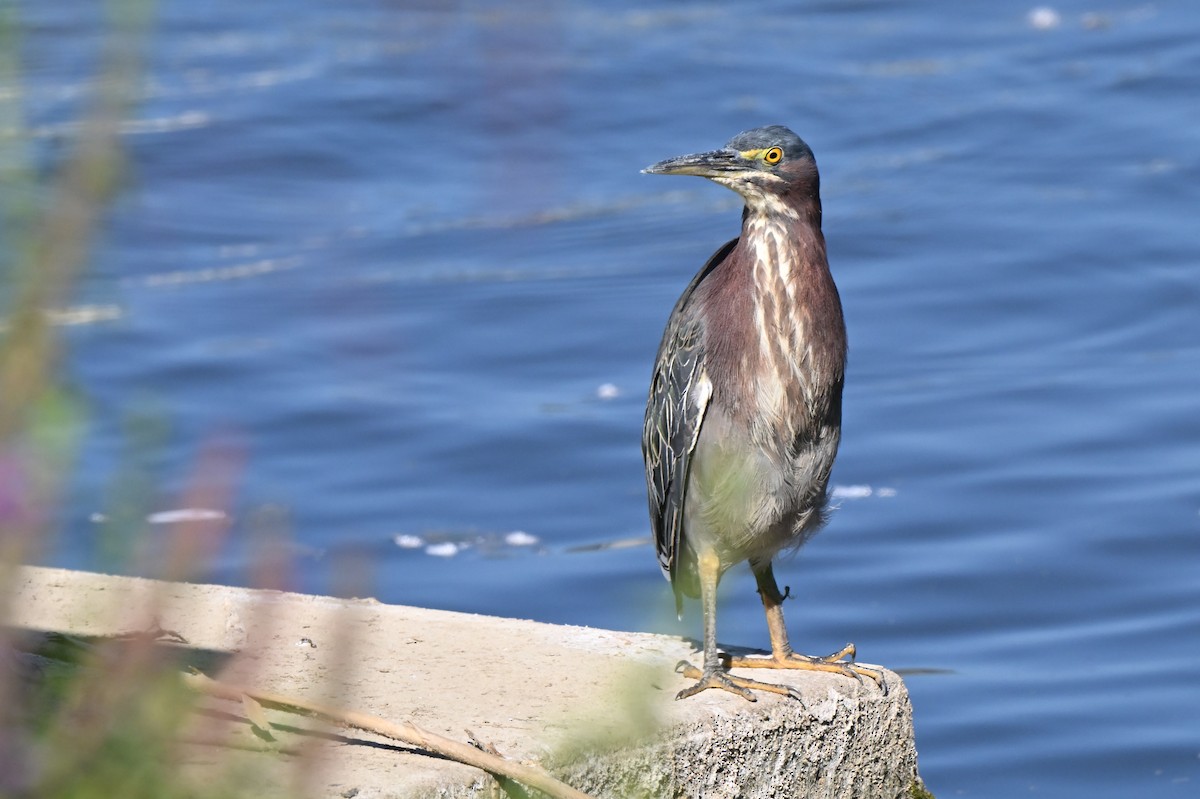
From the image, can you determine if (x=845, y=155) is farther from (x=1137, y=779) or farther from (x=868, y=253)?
(x=1137, y=779)

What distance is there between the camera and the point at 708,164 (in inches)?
193

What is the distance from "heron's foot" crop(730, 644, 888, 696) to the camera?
473 cm

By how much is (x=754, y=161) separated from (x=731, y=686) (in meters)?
1.30

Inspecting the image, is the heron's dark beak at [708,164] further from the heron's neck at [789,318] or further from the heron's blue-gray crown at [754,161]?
the heron's neck at [789,318]

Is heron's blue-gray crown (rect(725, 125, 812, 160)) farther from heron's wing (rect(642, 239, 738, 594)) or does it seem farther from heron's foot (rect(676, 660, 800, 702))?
heron's foot (rect(676, 660, 800, 702))

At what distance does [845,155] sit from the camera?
14031 millimetres

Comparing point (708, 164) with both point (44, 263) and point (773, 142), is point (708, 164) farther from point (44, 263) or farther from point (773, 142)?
point (44, 263)

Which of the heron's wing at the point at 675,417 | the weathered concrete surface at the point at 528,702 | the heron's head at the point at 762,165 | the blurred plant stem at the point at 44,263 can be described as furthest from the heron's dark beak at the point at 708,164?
the blurred plant stem at the point at 44,263

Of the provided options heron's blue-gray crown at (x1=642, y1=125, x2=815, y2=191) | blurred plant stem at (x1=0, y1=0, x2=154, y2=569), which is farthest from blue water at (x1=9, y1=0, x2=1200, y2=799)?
heron's blue-gray crown at (x1=642, y1=125, x2=815, y2=191)

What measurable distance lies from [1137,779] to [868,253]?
5.77 meters

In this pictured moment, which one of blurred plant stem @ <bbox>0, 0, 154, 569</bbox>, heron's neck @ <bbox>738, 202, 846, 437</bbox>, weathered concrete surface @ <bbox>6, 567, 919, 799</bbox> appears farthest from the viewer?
heron's neck @ <bbox>738, 202, 846, 437</bbox>

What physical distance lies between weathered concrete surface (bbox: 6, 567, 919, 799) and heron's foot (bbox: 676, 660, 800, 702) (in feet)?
0.09

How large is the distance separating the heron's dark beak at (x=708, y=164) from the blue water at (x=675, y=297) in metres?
0.31

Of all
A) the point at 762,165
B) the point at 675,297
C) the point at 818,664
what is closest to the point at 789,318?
the point at 762,165
